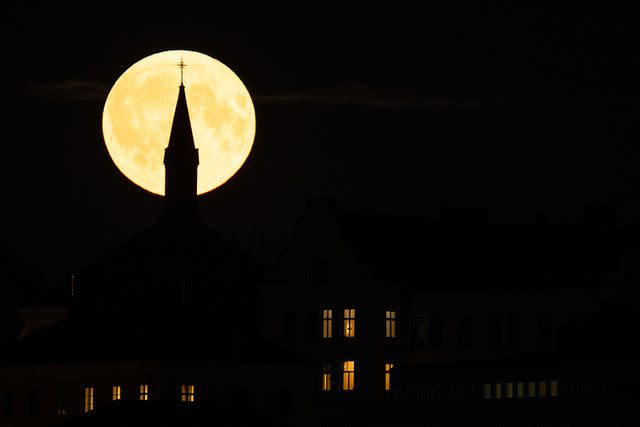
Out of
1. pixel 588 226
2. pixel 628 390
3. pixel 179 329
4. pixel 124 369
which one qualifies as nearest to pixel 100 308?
pixel 179 329

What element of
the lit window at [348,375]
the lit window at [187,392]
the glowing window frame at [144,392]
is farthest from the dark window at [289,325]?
the glowing window frame at [144,392]

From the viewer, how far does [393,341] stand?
94.9m

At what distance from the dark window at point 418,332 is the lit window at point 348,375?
10.6ft

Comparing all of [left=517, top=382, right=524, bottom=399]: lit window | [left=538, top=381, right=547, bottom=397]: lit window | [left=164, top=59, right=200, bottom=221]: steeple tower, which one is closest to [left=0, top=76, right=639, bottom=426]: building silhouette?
[left=538, top=381, right=547, bottom=397]: lit window

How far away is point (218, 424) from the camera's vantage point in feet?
252

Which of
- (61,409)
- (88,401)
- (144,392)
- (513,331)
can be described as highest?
(513,331)

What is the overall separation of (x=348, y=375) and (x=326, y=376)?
1.11 m

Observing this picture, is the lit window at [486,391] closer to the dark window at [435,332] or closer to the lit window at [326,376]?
the dark window at [435,332]

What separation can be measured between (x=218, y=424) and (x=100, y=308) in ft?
136

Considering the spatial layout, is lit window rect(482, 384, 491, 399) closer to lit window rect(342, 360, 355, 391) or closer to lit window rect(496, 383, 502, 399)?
lit window rect(496, 383, 502, 399)

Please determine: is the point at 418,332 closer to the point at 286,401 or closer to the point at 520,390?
the point at 520,390

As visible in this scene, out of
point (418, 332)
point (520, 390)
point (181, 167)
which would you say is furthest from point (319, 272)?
point (181, 167)

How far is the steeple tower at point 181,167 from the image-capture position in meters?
116

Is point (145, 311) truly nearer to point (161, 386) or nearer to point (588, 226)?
point (161, 386)
